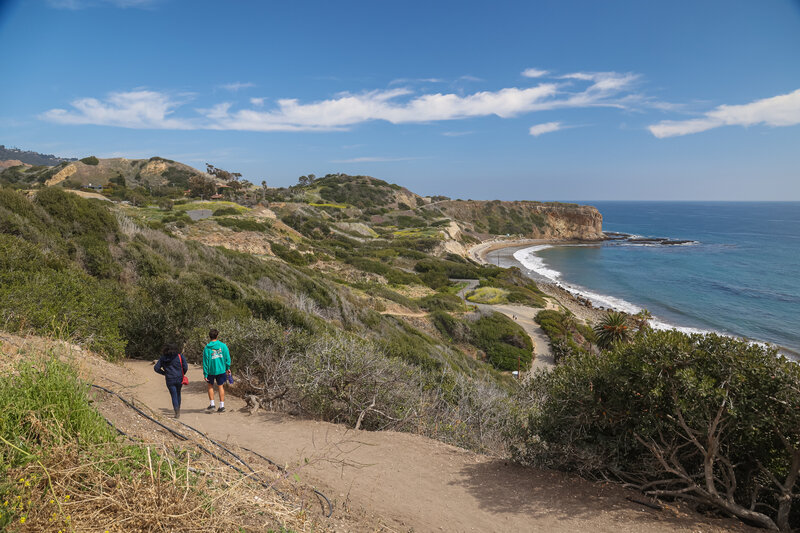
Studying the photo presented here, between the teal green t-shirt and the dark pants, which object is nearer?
the dark pants

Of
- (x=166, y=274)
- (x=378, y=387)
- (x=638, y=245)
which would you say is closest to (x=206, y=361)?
(x=378, y=387)

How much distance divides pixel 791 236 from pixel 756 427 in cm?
12942

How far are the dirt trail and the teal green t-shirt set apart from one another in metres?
0.76

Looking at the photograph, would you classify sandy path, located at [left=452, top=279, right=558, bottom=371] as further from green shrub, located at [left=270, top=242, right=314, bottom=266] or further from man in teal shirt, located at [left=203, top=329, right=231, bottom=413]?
man in teal shirt, located at [left=203, top=329, right=231, bottom=413]

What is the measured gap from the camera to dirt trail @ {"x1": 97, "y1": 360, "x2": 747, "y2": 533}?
4445 millimetres

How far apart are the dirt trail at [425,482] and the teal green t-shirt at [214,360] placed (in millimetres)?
756

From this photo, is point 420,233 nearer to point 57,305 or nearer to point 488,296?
point 488,296

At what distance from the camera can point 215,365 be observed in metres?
6.96

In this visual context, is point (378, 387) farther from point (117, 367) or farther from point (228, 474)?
point (117, 367)

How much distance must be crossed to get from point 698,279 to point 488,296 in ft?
105

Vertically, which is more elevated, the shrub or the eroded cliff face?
the eroded cliff face

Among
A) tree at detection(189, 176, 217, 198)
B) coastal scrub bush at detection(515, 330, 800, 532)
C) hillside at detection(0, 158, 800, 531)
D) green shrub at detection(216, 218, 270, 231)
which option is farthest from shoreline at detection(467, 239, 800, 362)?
tree at detection(189, 176, 217, 198)

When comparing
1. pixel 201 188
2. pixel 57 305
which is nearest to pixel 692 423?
pixel 57 305

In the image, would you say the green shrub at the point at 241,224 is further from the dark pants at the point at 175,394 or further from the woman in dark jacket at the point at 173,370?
the dark pants at the point at 175,394
